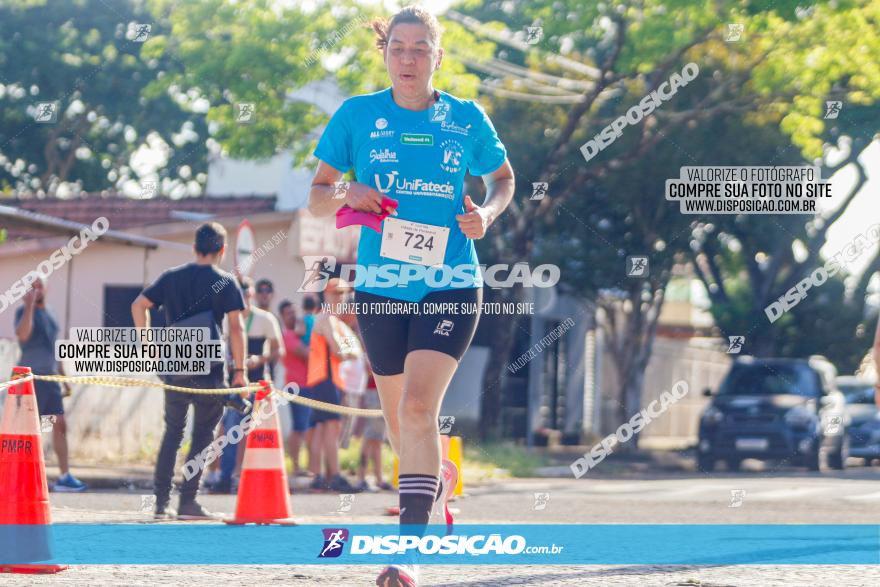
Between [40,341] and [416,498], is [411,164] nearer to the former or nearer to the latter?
[416,498]

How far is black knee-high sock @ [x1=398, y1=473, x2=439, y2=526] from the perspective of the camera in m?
5.36

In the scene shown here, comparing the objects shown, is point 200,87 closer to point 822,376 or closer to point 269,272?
point 269,272

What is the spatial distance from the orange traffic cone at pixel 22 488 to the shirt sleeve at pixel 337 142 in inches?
66.3

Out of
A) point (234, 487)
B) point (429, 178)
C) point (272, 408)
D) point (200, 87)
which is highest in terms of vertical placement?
point (200, 87)

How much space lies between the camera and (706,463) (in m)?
22.3

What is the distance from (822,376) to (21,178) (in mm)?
21491

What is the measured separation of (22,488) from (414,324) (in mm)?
1999

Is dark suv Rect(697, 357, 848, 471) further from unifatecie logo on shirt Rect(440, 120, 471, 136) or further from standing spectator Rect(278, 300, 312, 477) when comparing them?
unifatecie logo on shirt Rect(440, 120, 471, 136)

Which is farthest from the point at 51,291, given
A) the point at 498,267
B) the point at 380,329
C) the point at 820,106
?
the point at 380,329

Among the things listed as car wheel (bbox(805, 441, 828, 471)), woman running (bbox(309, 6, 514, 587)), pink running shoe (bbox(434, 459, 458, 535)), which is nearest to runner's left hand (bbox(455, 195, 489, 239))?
woman running (bbox(309, 6, 514, 587))

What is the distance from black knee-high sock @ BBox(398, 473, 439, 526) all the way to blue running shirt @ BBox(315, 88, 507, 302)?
2.24 ft

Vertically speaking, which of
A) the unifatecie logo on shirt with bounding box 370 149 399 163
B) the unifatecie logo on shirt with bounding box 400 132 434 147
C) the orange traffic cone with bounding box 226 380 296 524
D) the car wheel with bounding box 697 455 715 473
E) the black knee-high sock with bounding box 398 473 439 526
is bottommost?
the car wheel with bounding box 697 455 715 473

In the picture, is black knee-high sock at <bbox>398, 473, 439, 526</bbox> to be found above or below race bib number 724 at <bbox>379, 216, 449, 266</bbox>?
below

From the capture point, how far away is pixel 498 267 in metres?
21.4
